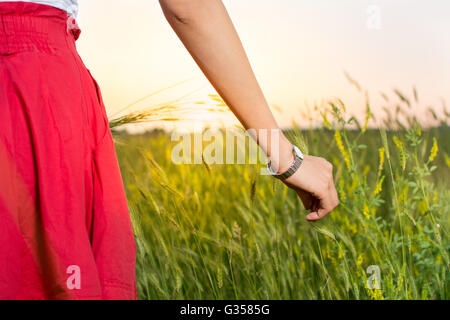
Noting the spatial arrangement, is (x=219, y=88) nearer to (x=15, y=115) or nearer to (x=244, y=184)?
(x=15, y=115)

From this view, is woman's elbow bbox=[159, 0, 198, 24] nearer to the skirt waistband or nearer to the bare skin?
the bare skin

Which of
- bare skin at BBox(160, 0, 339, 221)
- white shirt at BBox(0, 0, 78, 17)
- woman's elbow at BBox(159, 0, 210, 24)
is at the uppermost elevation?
white shirt at BBox(0, 0, 78, 17)

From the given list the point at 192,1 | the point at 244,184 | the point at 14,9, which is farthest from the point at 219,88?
the point at 244,184

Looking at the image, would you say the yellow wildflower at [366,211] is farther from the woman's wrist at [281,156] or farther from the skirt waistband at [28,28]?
the skirt waistband at [28,28]

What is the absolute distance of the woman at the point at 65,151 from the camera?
0.71 meters

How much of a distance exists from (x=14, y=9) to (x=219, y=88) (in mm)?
336

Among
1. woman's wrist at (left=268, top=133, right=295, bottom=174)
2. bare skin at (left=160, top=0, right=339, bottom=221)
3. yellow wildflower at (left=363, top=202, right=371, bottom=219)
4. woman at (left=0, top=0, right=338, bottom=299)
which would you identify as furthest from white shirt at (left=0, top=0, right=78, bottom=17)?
yellow wildflower at (left=363, top=202, right=371, bottom=219)

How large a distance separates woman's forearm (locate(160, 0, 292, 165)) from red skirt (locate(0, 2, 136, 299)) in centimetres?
19

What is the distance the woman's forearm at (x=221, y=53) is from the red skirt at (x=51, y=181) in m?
0.19

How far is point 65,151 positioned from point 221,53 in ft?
0.88

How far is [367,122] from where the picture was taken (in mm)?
1479

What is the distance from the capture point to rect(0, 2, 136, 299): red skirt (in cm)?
71

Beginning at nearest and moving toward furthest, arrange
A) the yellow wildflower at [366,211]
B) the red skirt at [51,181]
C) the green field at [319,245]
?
1. the red skirt at [51,181]
2. the green field at [319,245]
3. the yellow wildflower at [366,211]

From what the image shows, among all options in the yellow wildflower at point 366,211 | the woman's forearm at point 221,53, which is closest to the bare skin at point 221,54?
the woman's forearm at point 221,53
